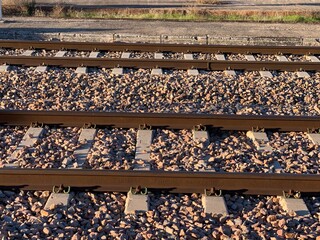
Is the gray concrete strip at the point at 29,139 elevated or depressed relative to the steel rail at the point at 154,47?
elevated

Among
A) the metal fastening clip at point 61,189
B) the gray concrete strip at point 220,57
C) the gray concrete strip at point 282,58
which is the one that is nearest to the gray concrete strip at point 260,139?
the metal fastening clip at point 61,189

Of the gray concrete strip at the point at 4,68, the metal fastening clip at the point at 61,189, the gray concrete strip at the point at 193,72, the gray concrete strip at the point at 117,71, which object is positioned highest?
the metal fastening clip at the point at 61,189

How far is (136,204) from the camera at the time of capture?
592cm

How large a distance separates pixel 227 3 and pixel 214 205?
21588 millimetres

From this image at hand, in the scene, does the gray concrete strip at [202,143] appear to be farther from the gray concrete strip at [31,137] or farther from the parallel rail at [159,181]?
the gray concrete strip at [31,137]

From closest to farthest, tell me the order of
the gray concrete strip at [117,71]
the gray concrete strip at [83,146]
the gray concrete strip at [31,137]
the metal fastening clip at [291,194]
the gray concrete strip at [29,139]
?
the metal fastening clip at [291,194], the gray concrete strip at [83,146], the gray concrete strip at [29,139], the gray concrete strip at [31,137], the gray concrete strip at [117,71]

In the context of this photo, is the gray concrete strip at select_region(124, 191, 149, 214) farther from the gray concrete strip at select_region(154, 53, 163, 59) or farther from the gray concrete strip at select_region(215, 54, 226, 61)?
the gray concrete strip at select_region(215, 54, 226, 61)

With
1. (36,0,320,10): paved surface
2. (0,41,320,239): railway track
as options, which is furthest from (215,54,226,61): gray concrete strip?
(36,0,320,10): paved surface


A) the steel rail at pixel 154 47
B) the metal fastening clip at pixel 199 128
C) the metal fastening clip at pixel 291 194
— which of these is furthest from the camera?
the steel rail at pixel 154 47

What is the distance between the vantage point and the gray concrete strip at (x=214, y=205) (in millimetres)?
5836

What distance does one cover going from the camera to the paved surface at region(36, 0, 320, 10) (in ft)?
80.2

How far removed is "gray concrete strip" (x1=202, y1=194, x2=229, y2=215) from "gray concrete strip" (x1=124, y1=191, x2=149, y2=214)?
633 millimetres

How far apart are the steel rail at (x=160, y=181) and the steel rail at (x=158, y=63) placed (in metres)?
5.33

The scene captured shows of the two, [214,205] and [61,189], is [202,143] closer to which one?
[214,205]
